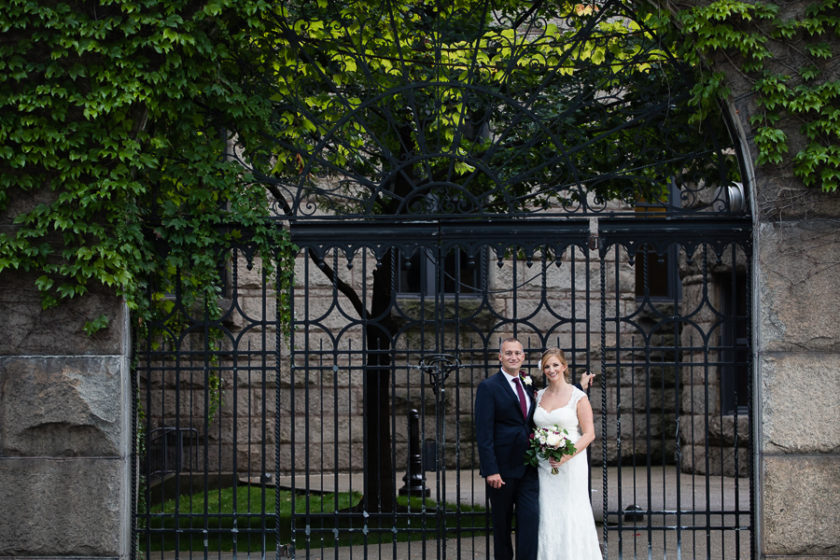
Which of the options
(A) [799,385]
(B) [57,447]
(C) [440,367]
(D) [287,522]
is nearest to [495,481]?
(C) [440,367]

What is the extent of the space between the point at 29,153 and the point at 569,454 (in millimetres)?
4424

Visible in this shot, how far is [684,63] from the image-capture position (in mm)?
9336

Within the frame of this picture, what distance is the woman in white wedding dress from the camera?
8242 mm

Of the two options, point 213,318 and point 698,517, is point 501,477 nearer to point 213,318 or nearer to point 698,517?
point 213,318

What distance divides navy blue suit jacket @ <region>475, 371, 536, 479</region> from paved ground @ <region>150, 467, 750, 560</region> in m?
0.38

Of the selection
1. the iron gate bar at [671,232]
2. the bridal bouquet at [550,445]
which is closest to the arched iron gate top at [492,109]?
the iron gate bar at [671,232]

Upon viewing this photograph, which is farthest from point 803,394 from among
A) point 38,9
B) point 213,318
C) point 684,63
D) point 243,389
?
point 243,389

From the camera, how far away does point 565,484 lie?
834cm

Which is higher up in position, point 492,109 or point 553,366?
point 492,109

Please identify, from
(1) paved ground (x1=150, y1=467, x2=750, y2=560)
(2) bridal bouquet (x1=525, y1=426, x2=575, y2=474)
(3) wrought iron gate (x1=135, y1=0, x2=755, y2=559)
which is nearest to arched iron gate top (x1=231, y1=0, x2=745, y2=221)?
(3) wrought iron gate (x1=135, y1=0, x2=755, y2=559)

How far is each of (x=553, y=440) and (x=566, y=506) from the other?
0.53 meters

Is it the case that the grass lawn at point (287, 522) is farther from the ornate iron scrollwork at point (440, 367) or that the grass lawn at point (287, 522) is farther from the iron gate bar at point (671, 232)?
the iron gate bar at point (671, 232)

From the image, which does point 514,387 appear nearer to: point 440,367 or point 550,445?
point 550,445

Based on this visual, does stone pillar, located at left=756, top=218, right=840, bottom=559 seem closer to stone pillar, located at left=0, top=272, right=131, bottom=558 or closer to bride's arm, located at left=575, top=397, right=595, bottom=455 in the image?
bride's arm, located at left=575, top=397, right=595, bottom=455
